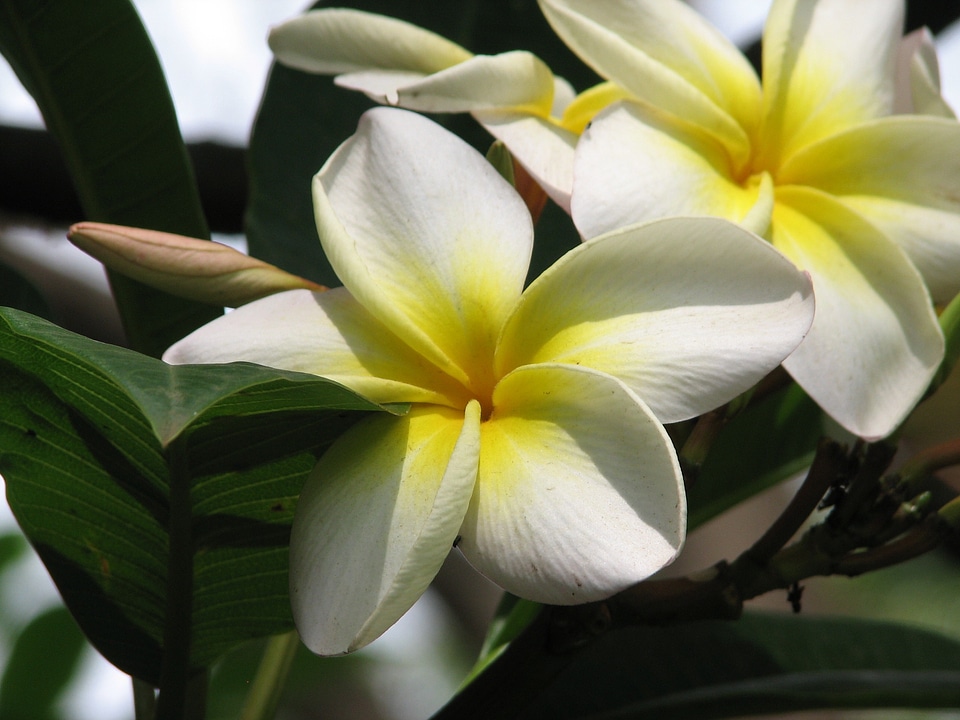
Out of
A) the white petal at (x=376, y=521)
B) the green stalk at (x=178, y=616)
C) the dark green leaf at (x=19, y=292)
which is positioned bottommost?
the green stalk at (x=178, y=616)

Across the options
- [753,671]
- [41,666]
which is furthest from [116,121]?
[41,666]

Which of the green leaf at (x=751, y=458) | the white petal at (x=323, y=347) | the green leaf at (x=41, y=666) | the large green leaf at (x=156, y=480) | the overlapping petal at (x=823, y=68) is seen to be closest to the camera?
the large green leaf at (x=156, y=480)

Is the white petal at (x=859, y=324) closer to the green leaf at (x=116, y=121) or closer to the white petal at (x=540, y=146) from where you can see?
the white petal at (x=540, y=146)

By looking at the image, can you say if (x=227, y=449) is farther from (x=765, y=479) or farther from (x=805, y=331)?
(x=765, y=479)

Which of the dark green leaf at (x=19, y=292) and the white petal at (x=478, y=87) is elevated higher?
the white petal at (x=478, y=87)

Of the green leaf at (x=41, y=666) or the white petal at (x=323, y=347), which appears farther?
the green leaf at (x=41, y=666)

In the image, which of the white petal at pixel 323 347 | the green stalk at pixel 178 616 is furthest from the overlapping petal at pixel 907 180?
the green stalk at pixel 178 616
